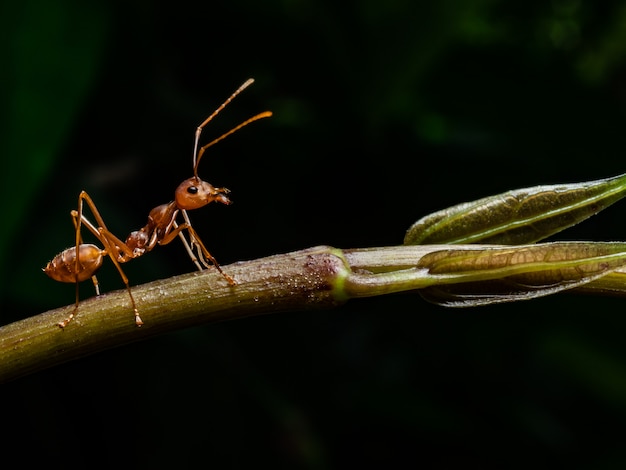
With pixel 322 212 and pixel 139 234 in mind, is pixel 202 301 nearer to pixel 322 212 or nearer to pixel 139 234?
pixel 139 234

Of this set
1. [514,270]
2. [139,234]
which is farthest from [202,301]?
[139,234]

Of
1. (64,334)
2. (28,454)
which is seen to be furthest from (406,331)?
(64,334)

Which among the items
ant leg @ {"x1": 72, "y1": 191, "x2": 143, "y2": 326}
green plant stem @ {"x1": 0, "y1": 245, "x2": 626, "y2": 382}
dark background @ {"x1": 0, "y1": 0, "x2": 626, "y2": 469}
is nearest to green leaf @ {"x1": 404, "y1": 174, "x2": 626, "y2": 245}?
green plant stem @ {"x1": 0, "y1": 245, "x2": 626, "y2": 382}

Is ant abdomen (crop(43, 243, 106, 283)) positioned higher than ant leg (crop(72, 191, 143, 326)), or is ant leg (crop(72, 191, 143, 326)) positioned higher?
ant leg (crop(72, 191, 143, 326))

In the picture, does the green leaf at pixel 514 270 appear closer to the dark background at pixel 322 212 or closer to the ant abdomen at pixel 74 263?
the ant abdomen at pixel 74 263

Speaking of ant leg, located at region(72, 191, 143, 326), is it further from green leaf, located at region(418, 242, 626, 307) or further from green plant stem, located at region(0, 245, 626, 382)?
green leaf, located at region(418, 242, 626, 307)

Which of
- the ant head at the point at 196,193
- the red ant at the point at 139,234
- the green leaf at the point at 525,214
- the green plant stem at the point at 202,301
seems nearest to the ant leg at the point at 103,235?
the red ant at the point at 139,234

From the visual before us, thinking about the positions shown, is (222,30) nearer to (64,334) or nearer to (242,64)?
(242,64)

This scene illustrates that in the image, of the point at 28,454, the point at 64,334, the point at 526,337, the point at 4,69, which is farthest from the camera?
the point at 526,337
